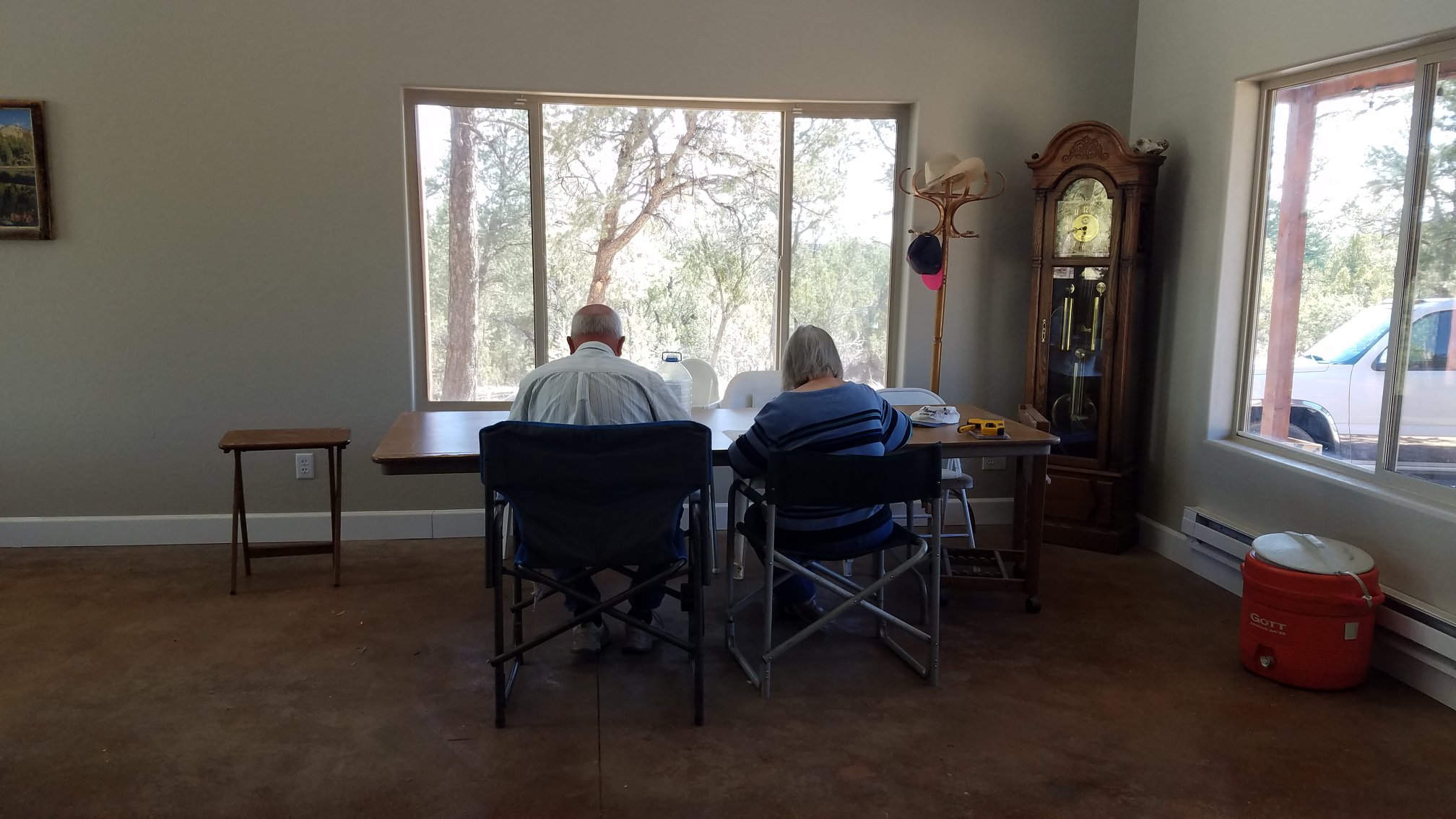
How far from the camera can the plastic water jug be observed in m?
3.96

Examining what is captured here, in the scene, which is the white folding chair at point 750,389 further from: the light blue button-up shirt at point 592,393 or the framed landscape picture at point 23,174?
the framed landscape picture at point 23,174

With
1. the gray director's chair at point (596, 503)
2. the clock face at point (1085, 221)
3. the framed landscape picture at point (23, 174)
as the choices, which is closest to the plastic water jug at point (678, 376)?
the gray director's chair at point (596, 503)

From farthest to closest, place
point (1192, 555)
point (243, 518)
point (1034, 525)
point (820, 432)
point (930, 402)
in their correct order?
point (1192, 555)
point (930, 402)
point (243, 518)
point (1034, 525)
point (820, 432)

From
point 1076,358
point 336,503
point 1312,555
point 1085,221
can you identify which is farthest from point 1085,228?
point 336,503

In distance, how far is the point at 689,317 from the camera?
4488 millimetres

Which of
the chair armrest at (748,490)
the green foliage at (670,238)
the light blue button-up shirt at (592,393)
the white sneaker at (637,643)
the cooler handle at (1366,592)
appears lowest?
the white sneaker at (637,643)

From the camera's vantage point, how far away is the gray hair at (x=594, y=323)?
2979 millimetres

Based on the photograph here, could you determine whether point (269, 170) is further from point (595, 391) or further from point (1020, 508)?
point (1020, 508)

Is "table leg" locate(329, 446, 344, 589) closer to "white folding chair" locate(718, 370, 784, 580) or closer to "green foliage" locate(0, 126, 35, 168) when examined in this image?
"white folding chair" locate(718, 370, 784, 580)

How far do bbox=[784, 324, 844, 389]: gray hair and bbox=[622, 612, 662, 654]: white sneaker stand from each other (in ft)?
3.24

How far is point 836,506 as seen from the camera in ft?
8.69

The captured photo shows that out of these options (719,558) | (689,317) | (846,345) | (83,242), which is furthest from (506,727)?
(83,242)

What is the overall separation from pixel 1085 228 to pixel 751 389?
5.55ft

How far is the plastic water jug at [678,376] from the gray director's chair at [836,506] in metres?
1.00
